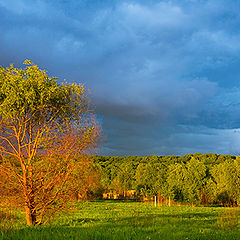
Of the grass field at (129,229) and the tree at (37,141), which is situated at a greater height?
the tree at (37,141)

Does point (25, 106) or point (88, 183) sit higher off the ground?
point (25, 106)

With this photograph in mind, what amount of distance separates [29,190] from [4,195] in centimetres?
122

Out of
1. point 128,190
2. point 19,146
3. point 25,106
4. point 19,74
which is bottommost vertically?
point 128,190

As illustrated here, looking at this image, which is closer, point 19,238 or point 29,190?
point 19,238

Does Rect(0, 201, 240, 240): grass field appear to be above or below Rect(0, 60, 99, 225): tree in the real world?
below

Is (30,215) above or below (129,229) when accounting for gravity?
above

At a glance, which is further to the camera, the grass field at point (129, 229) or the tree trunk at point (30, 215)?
the tree trunk at point (30, 215)

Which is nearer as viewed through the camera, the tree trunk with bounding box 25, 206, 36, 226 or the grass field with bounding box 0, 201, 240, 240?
the grass field with bounding box 0, 201, 240, 240

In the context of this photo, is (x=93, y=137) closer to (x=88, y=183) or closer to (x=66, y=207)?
(x=88, y=183)

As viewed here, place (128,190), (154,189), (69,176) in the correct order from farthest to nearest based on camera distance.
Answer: (128,190) < (154,189) < (69,176)

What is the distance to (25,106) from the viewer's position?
13.4 meters

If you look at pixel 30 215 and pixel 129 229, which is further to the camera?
pixel 30 215

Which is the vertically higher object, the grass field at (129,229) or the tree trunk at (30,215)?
the tree trunk at (30,215)

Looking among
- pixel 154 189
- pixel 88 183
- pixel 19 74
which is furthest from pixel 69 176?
pixel 154 189
